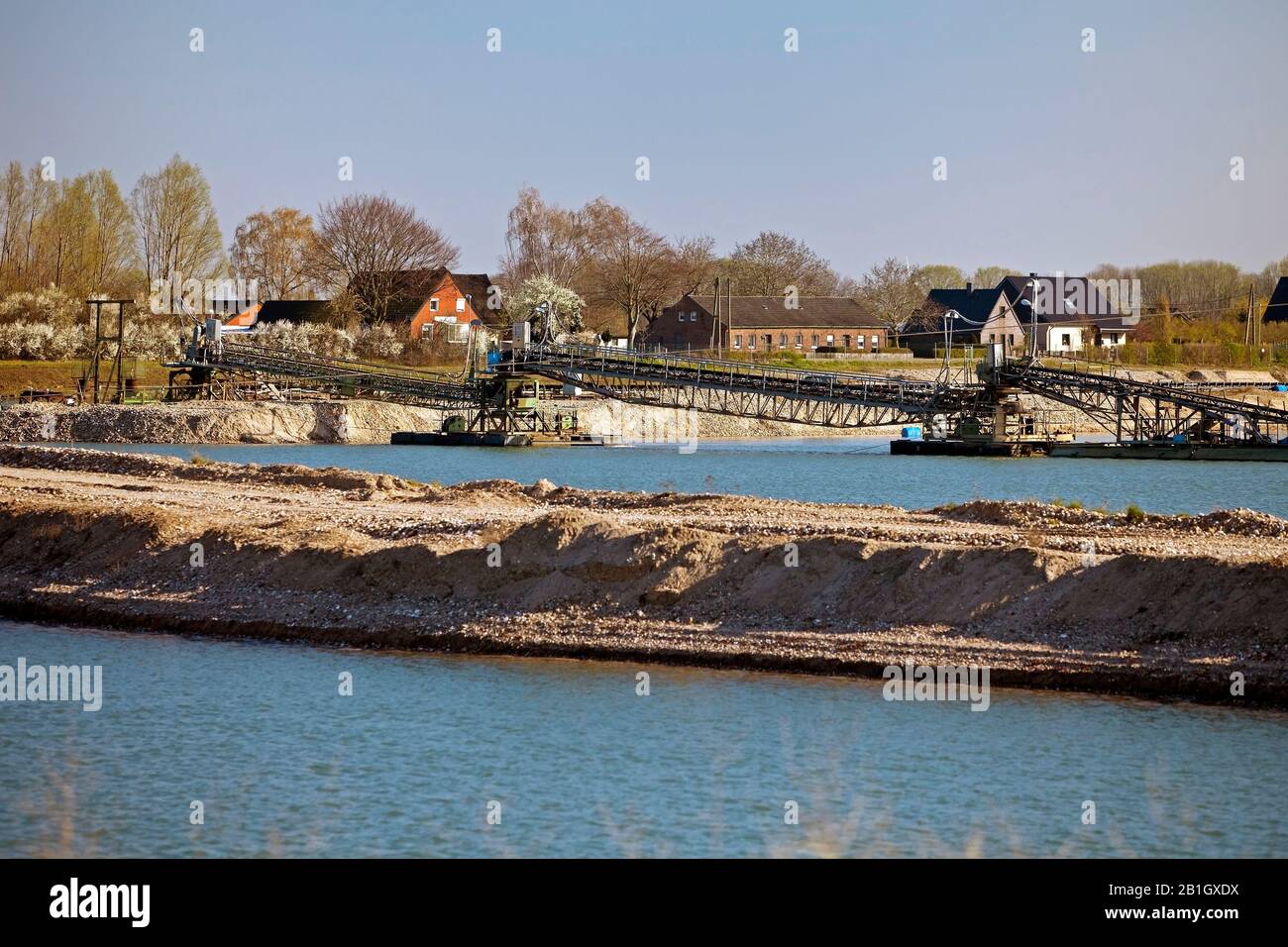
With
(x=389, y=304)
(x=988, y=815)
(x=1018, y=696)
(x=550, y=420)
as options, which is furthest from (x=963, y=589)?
(x=389, y=304)

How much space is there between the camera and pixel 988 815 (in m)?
14.3

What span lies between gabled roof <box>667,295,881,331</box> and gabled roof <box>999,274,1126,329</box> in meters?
12.0

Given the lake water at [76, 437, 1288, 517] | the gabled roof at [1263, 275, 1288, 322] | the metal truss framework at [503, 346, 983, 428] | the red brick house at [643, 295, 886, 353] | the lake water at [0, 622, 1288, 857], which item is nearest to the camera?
the lake water at [0, 622, 1288, 857]

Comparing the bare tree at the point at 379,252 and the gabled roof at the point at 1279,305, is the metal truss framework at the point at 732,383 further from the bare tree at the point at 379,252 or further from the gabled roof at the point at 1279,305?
the gabled roof at the point at 1279,305

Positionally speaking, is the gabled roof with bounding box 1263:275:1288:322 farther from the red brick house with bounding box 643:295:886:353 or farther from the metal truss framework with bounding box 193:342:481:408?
the metal truss framework with bounding box 193:342:481:408

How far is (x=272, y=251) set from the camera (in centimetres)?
13388

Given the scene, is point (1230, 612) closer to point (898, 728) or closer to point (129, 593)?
point (898, 728)

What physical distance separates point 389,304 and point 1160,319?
66.0 meters

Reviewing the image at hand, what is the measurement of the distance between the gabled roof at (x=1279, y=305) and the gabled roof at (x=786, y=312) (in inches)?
1530

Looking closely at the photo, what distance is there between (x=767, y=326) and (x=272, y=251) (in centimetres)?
4298

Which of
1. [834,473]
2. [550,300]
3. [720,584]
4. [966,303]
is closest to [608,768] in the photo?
[720,584]

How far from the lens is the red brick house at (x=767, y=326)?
402 feet

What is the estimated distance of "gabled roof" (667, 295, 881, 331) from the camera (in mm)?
123688

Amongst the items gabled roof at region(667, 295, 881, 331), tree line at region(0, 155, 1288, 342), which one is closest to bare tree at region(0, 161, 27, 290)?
tree line at region(0, 155, 1288, 342)
